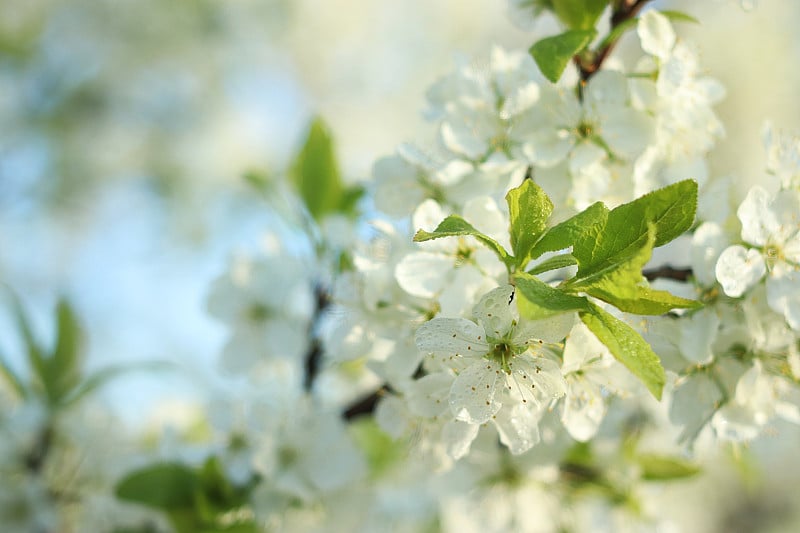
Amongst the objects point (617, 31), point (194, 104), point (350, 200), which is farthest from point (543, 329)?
point (194, 104)

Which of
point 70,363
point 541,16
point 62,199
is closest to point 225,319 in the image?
point 70,363

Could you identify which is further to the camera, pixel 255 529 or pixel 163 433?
pixel 163 433

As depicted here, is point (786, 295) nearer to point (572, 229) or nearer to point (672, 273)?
point (672, 273)

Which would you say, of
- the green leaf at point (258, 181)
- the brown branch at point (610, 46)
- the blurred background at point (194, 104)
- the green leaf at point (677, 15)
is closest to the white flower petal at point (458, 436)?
the brown branch at point (610, 46)

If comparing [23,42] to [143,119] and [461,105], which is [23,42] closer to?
[143,119]

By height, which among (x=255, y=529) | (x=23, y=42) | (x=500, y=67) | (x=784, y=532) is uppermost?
(x=500, y=67)

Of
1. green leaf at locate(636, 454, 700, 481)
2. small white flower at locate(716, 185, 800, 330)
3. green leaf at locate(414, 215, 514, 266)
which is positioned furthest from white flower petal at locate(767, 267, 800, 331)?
green leaf at locate(636, 454, 700, 481)

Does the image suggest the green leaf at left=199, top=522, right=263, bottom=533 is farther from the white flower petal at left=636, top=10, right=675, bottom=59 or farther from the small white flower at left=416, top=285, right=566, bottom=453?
the white flower petal at left=636, top=10, right=675, bottom=59
